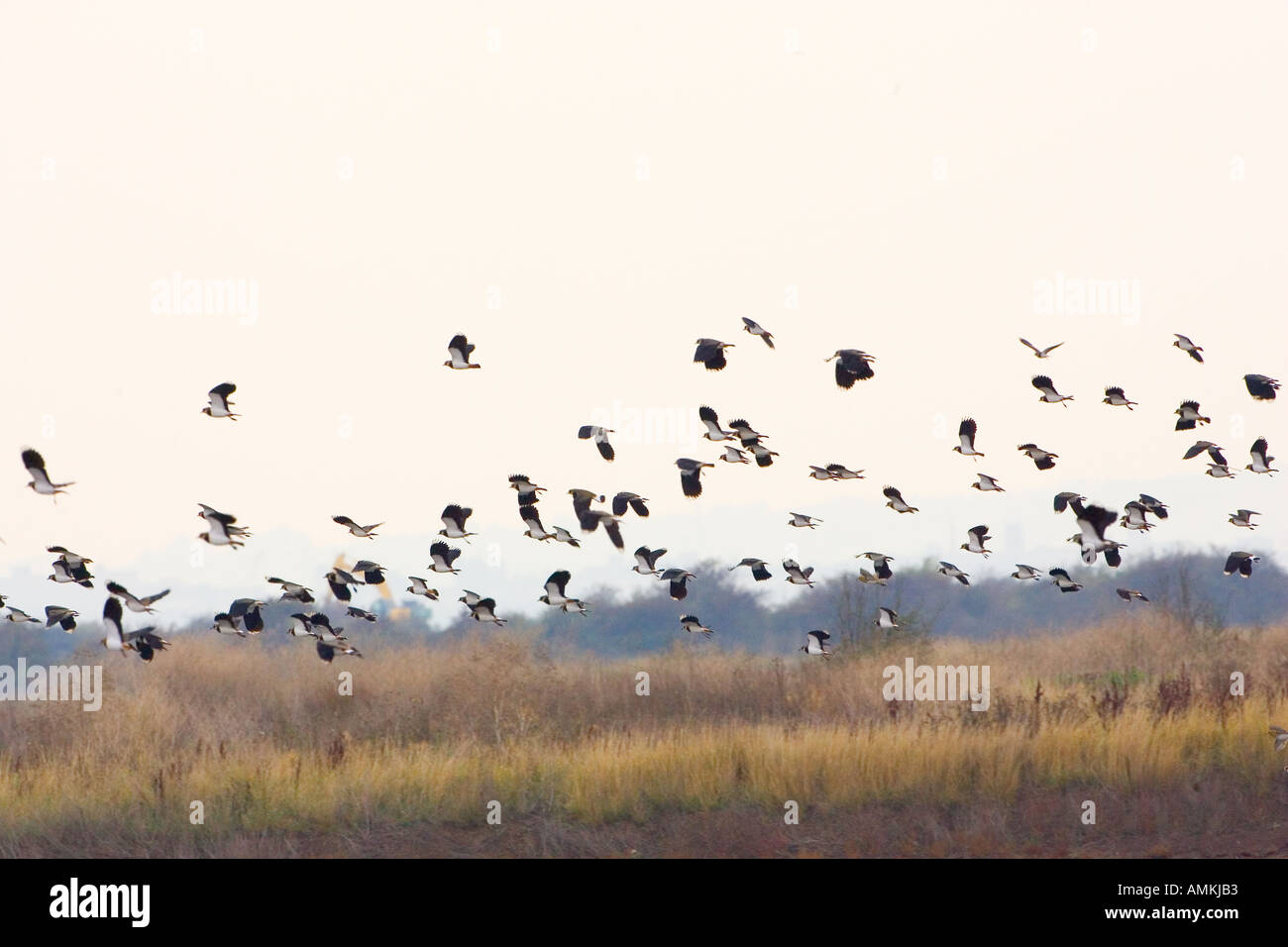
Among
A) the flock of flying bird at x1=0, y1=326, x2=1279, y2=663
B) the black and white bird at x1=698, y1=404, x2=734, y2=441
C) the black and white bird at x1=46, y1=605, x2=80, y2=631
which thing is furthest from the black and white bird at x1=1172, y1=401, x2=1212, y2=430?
the black and white bird at x1=46, y1=605, x2=80, y2=631

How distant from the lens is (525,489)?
18.6 m

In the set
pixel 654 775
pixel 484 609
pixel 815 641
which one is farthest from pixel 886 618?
pixel 484 609

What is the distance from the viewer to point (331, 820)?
59.9 ft

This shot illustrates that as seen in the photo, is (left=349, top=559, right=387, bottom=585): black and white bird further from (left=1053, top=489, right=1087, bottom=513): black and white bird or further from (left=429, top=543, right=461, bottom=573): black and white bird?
(left=1053, top=489, right=1087, bottom=513): black and white bird

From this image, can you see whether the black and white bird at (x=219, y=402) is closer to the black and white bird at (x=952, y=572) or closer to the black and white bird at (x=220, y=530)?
the black and white bird at (x=220, y=530)

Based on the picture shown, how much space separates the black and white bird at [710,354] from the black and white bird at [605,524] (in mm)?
2044

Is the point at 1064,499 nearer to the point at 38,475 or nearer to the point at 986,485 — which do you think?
the point at 986,485

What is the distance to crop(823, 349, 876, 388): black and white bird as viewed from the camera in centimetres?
1686

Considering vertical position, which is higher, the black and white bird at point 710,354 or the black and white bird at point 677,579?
the black and white bird at point 710,354

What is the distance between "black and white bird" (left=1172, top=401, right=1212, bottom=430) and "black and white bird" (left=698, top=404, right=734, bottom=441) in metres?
5.77

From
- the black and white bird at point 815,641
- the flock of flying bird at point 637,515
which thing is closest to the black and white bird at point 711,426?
the flock of flying bird at point 637,515

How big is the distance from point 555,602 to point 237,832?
4.79 metres

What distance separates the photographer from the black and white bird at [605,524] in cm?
1680
